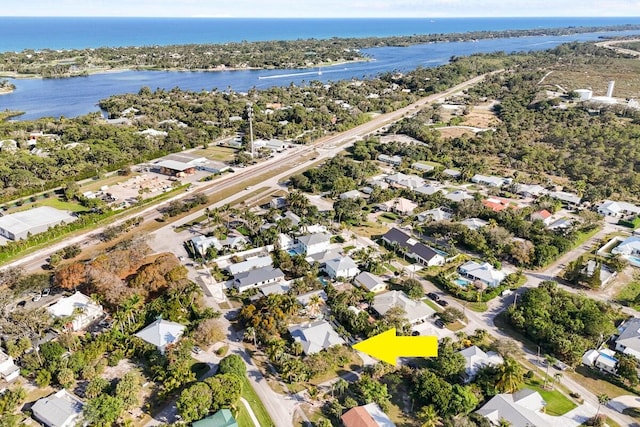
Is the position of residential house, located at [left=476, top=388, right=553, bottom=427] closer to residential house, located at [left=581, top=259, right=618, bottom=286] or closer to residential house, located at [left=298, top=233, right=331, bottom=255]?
residential house, located at [left=581, top=259, right=618, bottom=286]

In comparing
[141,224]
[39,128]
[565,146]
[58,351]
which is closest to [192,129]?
[39,128]

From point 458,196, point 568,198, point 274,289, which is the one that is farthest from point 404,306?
point 568,198

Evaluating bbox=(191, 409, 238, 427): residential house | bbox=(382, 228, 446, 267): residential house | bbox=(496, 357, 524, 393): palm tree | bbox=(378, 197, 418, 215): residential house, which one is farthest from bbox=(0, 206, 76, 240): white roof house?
bbox=(496, 357, 524, 393): palm tree

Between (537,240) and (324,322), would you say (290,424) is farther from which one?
(537,240)

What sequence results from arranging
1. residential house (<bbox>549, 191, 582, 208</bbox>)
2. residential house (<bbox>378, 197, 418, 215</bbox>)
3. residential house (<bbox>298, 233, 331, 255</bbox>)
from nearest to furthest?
1. residential house (<bbox>298, 233, 331, 255</bbox>)
2. residential house (<bbox>378, 197, 418, 215</bbox>)
3. residential house (<bbox>549, 191, 582, 208</bbox>)

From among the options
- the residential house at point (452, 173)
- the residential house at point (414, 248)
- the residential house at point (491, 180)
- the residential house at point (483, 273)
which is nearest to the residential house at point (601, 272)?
the residential house at point (483, 273)

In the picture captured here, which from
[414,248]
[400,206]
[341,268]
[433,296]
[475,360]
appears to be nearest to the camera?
[475,360]

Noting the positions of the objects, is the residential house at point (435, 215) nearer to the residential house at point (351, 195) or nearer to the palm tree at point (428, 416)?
the residential house at point (351, 195)

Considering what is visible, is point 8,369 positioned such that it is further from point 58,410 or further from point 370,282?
point 370,282
